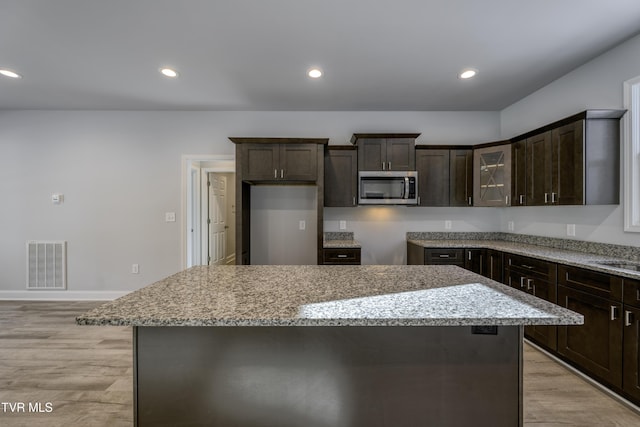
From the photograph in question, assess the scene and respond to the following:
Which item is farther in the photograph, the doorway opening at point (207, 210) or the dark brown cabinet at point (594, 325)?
the doorway opening at point (207, 210)

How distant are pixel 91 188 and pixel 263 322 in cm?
442

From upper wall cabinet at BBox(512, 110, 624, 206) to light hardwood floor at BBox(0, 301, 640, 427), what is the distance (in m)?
1.48

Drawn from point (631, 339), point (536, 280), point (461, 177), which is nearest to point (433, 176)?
point (461, 177)

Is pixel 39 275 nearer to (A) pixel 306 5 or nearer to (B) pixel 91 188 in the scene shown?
(B) pixel 91 188

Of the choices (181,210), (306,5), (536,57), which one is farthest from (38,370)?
(536,57)

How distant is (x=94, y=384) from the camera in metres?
2.19

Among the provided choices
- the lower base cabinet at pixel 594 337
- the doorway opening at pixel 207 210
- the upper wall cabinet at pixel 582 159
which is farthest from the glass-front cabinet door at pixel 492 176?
the doorway opening at pixel 207 210

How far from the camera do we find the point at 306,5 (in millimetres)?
2018

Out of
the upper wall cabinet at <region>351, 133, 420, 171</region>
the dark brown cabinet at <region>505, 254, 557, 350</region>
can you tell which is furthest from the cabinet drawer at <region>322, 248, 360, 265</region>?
the dark brown cabinet at <region>505, 254, 557, 350</region>

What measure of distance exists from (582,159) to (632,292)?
1.17 m

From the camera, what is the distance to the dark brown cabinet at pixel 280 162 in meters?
3.59

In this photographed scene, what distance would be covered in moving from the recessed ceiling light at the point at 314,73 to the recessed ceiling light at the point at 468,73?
4.82 feet

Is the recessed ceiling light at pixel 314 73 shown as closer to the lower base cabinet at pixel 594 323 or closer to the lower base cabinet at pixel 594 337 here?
the lower base cabinet at pixel 594 323

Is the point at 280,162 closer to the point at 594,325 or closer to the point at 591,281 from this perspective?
the point at 591,281
